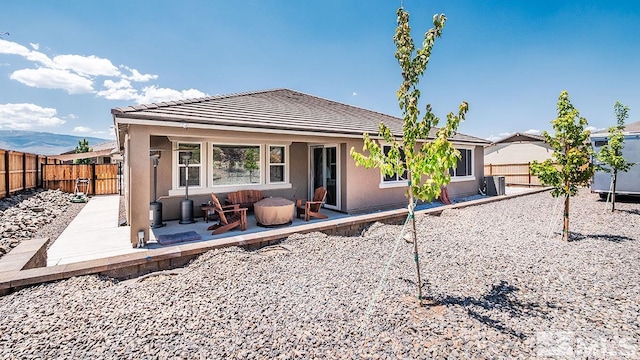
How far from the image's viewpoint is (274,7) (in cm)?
1087

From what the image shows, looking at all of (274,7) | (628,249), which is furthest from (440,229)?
(274,7)

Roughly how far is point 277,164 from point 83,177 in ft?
45.1

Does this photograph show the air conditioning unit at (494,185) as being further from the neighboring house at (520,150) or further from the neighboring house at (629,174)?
the neighboring house at (520,150)

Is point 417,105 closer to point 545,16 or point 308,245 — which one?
point 308,245

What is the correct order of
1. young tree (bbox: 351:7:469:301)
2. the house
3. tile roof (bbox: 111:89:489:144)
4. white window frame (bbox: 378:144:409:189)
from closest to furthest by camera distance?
young tree (bbox: 351:7:469:301), the house, tile roof (bbox: 111:89:489:144), white window frame (bbox: 378:144:409:189)

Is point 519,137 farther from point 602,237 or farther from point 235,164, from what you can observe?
point 235,164

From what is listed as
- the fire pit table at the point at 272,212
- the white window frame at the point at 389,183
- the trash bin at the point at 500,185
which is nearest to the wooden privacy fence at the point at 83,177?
the fire pit table at the point at 272,212

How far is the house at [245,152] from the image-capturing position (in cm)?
629

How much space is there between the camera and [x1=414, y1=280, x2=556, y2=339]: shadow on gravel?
307cm

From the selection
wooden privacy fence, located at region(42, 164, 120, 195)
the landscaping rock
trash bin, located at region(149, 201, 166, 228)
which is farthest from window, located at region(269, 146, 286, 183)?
wooden privacy fence, located at region(42, 164, 120, 195)

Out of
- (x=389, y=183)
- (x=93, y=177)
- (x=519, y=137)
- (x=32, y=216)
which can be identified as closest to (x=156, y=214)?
(x=32, y=216)

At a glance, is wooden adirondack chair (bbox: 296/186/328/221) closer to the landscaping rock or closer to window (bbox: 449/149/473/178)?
the landscaping rock

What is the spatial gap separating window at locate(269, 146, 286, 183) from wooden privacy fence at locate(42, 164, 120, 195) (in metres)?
12.4

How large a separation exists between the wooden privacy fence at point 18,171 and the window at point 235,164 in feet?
33.3
